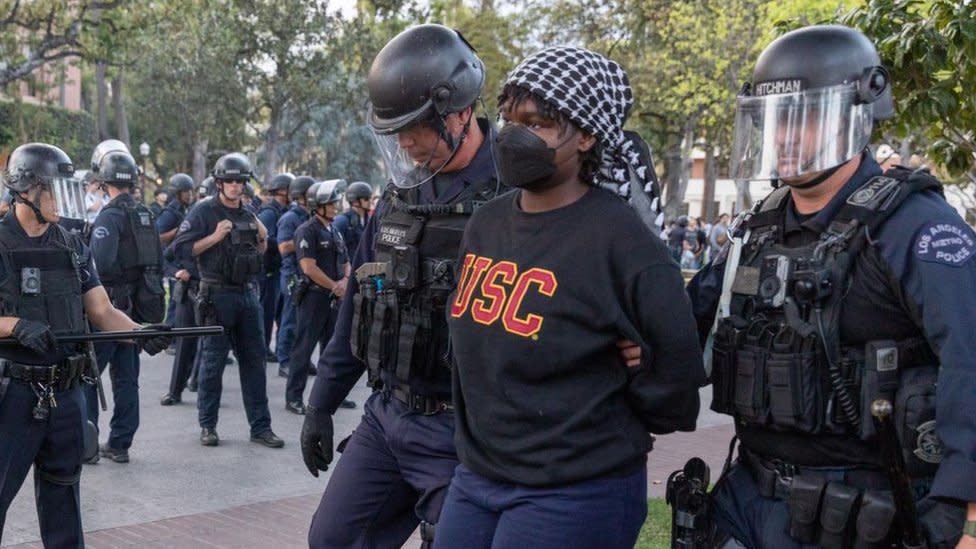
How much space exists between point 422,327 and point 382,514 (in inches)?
25.6

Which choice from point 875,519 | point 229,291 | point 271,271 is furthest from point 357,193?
point 875,519

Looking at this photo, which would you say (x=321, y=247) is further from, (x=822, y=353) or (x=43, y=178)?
(x=822, y=353)

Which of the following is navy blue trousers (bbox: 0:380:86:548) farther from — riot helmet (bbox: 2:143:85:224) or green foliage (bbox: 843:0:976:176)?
green foliage (bbox: 843:0:976:176)

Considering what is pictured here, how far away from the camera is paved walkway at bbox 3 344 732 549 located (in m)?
5.93

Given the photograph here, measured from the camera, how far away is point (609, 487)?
281cm

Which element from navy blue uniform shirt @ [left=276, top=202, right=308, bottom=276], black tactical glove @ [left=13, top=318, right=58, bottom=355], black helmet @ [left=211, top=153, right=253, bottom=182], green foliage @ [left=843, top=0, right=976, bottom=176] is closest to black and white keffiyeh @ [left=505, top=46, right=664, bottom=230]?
green foliage @ [left=843, top=0, right=976, bottom=176]

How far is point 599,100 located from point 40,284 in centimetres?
298

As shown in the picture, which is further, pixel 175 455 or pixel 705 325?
pixel 175 455

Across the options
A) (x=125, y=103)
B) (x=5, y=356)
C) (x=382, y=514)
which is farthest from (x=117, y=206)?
(x=125, y=103)

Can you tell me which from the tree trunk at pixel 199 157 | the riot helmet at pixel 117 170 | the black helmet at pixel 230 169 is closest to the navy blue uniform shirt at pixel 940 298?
the riot helmet at pixel 117 170

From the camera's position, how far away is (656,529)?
603cm

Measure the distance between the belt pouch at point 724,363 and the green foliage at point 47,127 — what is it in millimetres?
30528

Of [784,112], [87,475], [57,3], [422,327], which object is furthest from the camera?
[57,3]

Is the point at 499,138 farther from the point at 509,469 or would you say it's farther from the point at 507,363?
the point at 509,469
